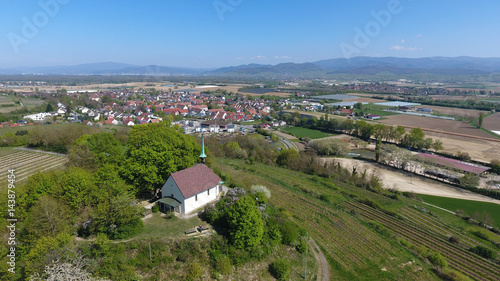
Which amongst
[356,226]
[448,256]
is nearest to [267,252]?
[356,226]

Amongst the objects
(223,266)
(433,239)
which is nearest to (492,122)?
(433,239)

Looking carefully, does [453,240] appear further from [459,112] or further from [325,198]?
[459,112]

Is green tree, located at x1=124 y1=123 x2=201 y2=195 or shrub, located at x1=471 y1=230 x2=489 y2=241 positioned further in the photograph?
shrub, located at x1=471 y1=230 x2=489 y2=241

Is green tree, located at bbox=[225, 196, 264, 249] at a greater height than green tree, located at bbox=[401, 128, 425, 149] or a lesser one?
greater

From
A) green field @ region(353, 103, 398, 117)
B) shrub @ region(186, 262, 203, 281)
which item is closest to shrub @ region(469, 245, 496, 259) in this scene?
shrub @ region(186, 262, 203, 281)

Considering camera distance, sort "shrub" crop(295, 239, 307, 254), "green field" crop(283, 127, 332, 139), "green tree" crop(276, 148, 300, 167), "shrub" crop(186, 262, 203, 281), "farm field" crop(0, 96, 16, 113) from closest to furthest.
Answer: "shrub" crop(186, 262, 203, 281) → "shrub" crop(295, 239, 307, 254) → "green tree" crop(276, 148, 300, 167) → "green field" crop(283, 127, 332, 139) → "farm field" crop(0, 96, 16, 113)

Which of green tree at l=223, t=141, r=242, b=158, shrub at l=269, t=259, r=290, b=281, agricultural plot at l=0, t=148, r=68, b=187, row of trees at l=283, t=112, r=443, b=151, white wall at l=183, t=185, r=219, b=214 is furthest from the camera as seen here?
row of trees at l=283, t=112, r=443, b=151

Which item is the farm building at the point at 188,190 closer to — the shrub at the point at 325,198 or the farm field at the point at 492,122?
the shrub at the point at 325,198

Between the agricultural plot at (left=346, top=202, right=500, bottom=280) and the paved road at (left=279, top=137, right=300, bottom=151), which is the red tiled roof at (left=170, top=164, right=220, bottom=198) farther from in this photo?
the paved road at (left=279, top=137, right=300, bottom=151)
